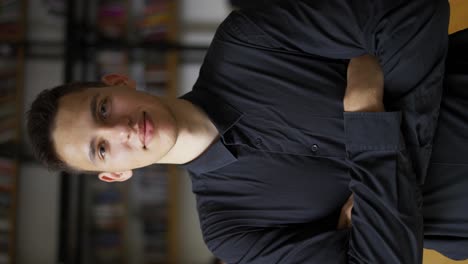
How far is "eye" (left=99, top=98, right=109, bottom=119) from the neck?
19 centimetres

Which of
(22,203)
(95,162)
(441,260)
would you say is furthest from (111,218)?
(441,260)

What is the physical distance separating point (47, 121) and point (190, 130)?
1.59 feet

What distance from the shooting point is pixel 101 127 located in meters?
1.39

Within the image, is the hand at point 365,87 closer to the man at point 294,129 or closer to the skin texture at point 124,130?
the man at point 294,129

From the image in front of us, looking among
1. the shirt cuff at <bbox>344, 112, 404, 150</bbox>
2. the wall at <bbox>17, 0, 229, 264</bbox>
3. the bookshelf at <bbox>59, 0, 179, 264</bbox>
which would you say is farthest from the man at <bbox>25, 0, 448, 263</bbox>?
the wall at <bbox>17, 0, 229, 264</bbox>

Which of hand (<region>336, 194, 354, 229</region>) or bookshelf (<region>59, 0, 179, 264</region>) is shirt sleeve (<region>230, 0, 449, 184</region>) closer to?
hand (<region>336, 194, 354, 229</region>)

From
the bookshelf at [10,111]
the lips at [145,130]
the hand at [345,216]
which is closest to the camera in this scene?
the hand at [345,216]

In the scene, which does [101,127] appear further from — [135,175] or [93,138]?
[135,175]

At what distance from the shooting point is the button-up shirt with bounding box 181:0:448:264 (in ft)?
3.23

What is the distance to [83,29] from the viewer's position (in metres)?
3.52

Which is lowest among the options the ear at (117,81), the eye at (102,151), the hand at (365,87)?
the eye at (102,151)

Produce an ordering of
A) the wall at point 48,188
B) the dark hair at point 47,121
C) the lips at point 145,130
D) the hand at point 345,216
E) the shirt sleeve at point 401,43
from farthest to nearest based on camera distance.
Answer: the wall at point 48,188
the dark hair at point 47,121
the lips at point 145,130
the hand at point 345,216
the shirt sleeve at point 401,43

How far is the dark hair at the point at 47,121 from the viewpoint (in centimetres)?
147

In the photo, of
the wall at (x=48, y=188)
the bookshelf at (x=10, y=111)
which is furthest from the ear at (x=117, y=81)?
the bookshelf at (x=10, y=111)
